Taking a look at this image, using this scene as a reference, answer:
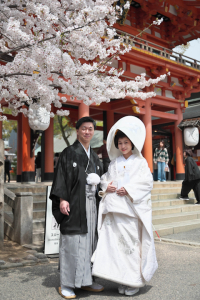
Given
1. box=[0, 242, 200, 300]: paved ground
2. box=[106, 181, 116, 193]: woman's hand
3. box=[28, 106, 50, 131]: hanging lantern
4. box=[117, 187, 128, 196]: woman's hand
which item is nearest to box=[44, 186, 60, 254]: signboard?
box=[0, 242, 200, 300]: paved ground

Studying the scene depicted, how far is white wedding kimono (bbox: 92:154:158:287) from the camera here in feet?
9.25

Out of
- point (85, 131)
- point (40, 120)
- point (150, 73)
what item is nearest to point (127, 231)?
point (85, 131)

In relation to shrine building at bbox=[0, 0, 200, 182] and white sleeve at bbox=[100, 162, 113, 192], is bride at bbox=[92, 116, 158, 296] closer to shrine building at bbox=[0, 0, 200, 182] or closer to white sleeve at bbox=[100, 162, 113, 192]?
white sleeve at bbox=[100, 162, 113, 192]

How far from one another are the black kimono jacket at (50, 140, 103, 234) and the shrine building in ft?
20.6

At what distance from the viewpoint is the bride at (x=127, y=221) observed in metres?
2.82

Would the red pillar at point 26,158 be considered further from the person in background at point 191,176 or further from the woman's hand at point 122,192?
the woman's hand at point 122,192

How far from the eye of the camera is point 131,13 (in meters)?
11.5

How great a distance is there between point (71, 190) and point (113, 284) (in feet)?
3.96

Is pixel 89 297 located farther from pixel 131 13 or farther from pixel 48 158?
pixel 131 13

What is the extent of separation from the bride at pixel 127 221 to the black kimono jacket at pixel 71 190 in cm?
23

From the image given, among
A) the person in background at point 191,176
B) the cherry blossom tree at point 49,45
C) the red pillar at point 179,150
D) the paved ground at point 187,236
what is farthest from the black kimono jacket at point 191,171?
the cherry blossom tree at point 49,45

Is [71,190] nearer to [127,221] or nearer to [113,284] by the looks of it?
[127,221]

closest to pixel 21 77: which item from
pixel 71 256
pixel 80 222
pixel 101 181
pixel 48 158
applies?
pixel 101 181

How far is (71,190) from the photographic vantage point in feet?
9.89
